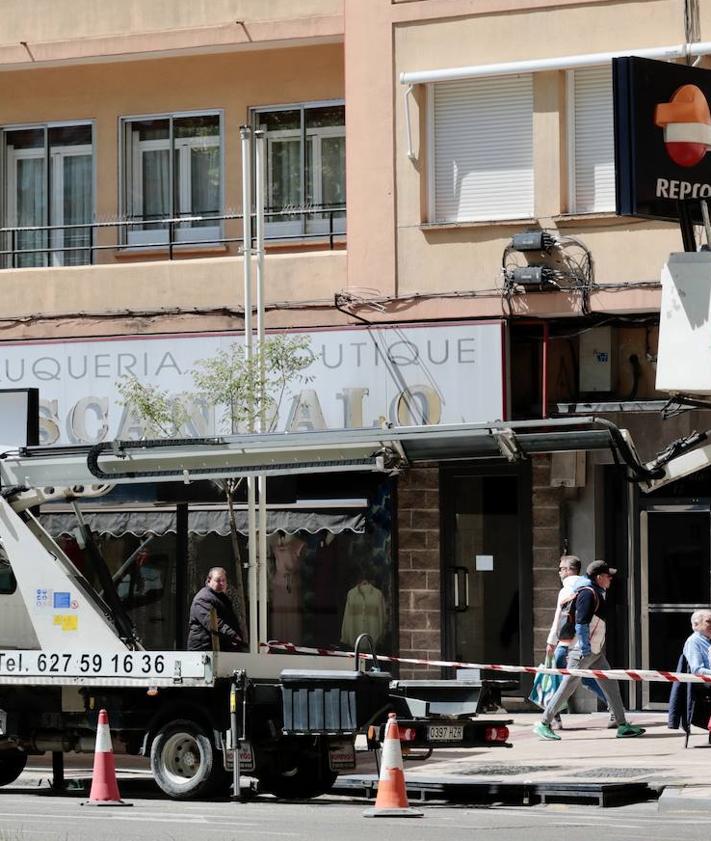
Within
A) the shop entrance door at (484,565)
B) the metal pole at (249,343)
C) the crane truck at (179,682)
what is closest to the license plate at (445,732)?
the crane truck at (179,682)

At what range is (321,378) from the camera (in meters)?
22.3

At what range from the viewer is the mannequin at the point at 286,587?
23.3m

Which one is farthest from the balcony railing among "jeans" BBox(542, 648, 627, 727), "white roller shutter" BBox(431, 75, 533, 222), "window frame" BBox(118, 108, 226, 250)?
"jeans" BBox(542, 648, 627, 727)

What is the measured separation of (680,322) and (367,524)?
8.43 m

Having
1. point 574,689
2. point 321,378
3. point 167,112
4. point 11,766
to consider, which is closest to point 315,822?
point 11,766

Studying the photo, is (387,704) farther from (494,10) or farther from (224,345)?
(494,10)

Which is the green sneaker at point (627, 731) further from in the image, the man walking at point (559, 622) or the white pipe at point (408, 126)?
the white pipe at point (408, 126)

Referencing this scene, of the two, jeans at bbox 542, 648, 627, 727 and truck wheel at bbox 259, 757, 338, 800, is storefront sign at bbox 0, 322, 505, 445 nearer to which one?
jeans at bbox 542, 648, 627, 727

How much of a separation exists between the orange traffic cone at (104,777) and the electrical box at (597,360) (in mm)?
9191

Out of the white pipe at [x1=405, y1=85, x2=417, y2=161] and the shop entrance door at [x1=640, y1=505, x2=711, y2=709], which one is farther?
the white pipe at [x1=405, y1=85, x2=417, y2=161]

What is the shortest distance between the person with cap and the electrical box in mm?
3322

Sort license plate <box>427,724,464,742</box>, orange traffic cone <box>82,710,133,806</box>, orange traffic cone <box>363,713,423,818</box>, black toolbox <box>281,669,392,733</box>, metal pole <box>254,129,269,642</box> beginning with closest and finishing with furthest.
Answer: orange traffic cone <box>363,713,423,818</box>, orange traffic cone <box>82,710,133,806</box>, black toolbox <box>281,669,392,733</box>, license plate <box>427,724,464,742</box>, metal pole <box>254,129,269,642</box>

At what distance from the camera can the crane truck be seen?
15.2 meters

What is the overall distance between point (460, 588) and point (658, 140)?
21.9ft
